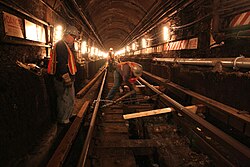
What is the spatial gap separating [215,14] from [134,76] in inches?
110

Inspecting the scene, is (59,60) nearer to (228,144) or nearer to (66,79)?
(66,79)

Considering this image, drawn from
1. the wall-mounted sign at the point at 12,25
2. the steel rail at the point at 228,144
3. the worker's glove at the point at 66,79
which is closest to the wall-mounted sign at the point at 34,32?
the wall-mounted sign at the point at 12,25

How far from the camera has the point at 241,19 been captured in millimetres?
3678

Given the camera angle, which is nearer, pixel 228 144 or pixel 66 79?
pixel 228 144

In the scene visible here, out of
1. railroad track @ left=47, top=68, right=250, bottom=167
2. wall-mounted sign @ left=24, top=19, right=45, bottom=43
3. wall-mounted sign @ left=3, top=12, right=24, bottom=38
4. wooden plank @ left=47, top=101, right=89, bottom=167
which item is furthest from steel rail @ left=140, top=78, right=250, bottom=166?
wall-mounted sign @ left=24, top=19, right=45, bottom=43

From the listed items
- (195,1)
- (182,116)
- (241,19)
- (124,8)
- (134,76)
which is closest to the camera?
(241,19)

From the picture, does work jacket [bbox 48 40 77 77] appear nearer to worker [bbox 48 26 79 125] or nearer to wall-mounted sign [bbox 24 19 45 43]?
worker [bbox 48 26 79 125]

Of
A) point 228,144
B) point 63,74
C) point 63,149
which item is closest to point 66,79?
point 63,74

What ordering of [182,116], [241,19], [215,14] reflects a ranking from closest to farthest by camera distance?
[241,19], [182,116], [215,14]

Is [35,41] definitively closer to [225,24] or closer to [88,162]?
[88,162]

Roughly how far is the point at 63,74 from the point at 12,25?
1375 mm

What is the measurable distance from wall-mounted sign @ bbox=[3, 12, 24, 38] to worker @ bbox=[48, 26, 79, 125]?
2.49ft

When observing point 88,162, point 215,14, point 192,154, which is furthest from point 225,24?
point 88,162

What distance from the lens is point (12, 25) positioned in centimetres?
315
